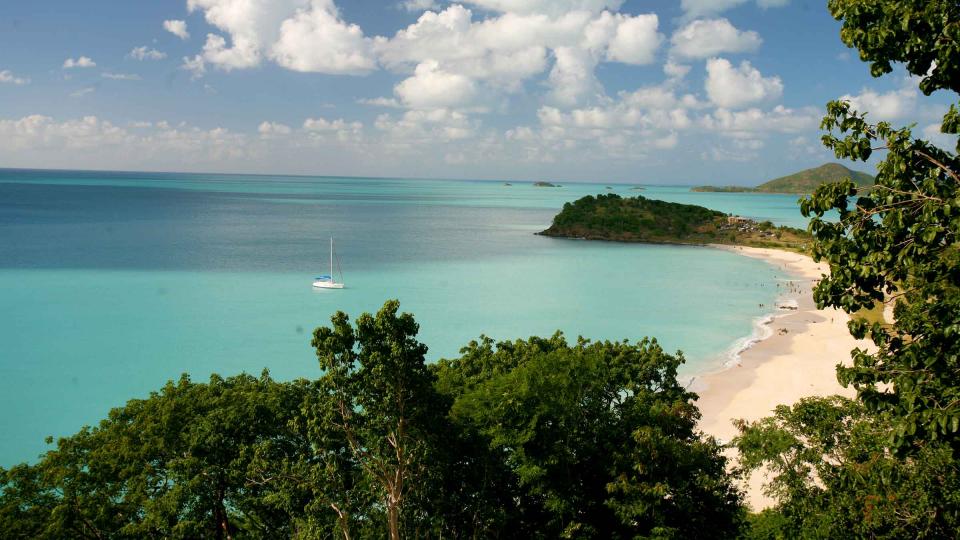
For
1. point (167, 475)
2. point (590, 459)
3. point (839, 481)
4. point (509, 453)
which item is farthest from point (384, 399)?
point (839, 481)

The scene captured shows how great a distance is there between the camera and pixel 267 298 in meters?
53.2

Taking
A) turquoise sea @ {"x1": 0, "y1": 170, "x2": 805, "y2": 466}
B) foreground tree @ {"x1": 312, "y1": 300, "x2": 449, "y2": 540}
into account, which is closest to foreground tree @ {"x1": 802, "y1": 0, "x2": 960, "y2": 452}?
foreground tree @ {"x1": 312, "y1": 300, "x2": 449, "y2": 540}

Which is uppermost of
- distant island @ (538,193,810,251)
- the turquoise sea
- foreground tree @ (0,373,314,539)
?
distant island @ (538,193,810,251)

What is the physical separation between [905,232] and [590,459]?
9968 mm

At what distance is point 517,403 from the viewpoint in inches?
520

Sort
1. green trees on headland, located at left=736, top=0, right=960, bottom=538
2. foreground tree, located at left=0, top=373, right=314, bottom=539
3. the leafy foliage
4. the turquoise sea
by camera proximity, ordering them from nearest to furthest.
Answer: green trees on headland, located at left=736, top=0, right=960, bottom=538 → the leafy foliage → foreground tree, located at left=0, top=373, right=314, bottom=539 → the turquoise sea

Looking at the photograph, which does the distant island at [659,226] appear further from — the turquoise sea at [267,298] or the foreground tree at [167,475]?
the foreground tree at [167,475]

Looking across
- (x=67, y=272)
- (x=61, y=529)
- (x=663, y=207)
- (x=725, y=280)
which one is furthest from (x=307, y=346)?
(x=663, y=207)

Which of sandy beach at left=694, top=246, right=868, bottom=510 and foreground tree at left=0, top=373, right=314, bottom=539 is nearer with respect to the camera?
foreground tree at left=0, top=373, right=314, bottom=539

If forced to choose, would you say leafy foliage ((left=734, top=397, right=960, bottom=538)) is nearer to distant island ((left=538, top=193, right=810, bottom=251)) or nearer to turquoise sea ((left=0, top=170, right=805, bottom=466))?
turquoise sea ((left=0, top=170, right=805, bottom=466))

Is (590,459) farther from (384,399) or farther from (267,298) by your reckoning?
(267,298)

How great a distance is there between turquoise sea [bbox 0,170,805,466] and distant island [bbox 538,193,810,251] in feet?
22.3

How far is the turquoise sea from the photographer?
36.1 meters

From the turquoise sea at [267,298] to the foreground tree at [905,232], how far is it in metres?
29.8
